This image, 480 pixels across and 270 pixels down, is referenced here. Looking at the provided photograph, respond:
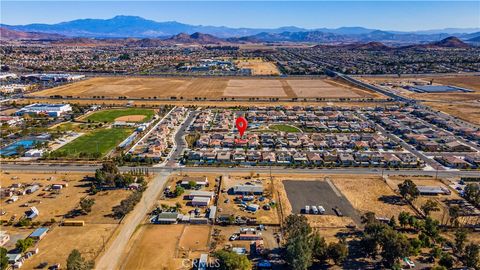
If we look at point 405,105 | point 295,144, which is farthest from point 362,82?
point 295,144

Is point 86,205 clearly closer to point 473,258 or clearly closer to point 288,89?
point 473,258

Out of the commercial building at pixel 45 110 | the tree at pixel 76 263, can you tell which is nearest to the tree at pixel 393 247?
the tree at pixel 76 263

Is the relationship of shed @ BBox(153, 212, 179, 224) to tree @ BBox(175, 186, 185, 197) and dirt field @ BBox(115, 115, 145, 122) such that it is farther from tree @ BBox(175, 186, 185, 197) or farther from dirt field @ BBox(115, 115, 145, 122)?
dirt field @ BBox(115, 115, 145, 122)

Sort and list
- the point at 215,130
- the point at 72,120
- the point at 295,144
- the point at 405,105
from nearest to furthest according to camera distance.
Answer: the point at 295,144 < the point at 215,130 < the point at 72,120 < the point at 405,105

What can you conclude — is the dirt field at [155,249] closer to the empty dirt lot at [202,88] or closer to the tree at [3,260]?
the tree at [3,260]

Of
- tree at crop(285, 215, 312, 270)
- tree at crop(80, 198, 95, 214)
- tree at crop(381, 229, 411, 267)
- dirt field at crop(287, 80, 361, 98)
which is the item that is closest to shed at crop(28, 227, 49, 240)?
tree at crop(80, 198, 95, 214)

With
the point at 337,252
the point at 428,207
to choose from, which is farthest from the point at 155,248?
the point at 428,207

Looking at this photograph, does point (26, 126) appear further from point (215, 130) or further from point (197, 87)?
point (197, 87)

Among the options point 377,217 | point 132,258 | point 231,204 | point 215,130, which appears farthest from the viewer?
point 215,130
